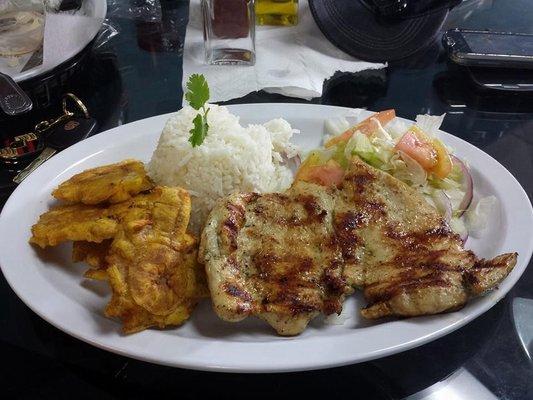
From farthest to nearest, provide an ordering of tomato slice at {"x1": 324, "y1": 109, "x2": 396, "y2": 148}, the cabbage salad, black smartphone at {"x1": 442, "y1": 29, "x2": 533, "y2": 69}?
black smartphone at {"x1": 442, "y1": 29, "x2": 533, "y2": 69} → tomato slice at {"x1": 324, "y1": 109, "x2": 396, "y2": 148} → the cabbage salad

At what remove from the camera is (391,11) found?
288cm

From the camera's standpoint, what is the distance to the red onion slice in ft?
6.31

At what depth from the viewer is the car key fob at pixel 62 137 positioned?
7.29ft

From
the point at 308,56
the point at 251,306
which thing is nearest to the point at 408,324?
the point at 251,306

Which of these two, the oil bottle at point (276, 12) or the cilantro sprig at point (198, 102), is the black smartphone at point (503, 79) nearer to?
the oil bottle at point (276, 12)

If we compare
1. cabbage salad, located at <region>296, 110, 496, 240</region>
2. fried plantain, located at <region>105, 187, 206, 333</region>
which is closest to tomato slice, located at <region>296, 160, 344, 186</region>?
cabbage salad, located at <region>296, 110, 496, 240</region>

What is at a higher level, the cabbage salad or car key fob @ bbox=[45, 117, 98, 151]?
the cabbage salad

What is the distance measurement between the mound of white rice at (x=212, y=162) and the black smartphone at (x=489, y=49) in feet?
3.97

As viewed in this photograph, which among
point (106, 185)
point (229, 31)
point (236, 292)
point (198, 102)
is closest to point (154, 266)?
point (236, 292)

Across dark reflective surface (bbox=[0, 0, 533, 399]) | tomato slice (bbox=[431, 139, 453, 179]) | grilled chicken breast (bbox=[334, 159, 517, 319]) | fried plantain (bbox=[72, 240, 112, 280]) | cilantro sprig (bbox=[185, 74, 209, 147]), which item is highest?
cilantro sprig (bbox=[185, 74, 209, 147])

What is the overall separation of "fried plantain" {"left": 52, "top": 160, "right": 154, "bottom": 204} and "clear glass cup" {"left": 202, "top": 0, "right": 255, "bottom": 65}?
1.17 meters

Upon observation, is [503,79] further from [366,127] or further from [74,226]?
[74,226]

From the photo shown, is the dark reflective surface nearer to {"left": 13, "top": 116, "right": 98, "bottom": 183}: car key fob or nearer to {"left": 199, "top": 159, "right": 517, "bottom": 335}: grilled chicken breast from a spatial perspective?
{"left": 199, "top": 159, "right": 517, "bottom": 335}: grilled chicken breast

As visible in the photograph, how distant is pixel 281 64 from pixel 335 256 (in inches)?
59.3
